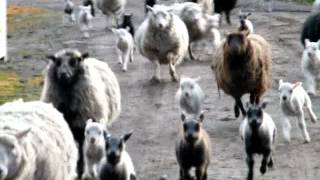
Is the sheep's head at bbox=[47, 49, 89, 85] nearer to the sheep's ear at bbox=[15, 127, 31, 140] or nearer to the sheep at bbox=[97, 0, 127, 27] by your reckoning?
the sheep's ear at bbox=[15, 127, 31, 140]

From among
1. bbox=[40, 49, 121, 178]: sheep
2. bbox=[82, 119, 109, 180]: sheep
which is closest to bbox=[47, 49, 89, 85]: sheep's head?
bbox=[40, 49, 121, 178]: sheep

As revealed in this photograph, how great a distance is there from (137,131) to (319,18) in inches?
333

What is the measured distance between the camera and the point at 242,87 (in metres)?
16.5

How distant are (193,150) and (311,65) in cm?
→ 685

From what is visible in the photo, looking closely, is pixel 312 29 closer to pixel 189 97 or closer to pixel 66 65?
pixel 189 97

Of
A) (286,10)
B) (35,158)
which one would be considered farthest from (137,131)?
(286,10)

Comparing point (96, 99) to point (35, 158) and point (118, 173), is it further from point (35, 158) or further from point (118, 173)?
point (35, 158)

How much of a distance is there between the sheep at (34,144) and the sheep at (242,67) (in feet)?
16.6

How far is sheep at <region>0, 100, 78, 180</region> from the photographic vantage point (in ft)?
31.7

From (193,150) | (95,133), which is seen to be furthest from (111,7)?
(193,150)

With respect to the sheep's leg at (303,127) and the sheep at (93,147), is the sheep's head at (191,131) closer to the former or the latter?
the sheep at (93,147)

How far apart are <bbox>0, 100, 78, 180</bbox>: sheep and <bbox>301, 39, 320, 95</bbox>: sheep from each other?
8079 mm

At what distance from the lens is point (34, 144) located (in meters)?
10.5

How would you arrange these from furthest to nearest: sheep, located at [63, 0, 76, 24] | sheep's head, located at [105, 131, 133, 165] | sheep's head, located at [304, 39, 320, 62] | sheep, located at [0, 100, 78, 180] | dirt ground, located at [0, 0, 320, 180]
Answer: sheep, located at [63, 0, 76, 24], sheep's head, located at [304, 39, 320, 62], dirt ground, located at [0, 0, 320, 180], sheep's head, located at [105, 131, 133, 165], sheep, located at [0, 100, 78, 180]
